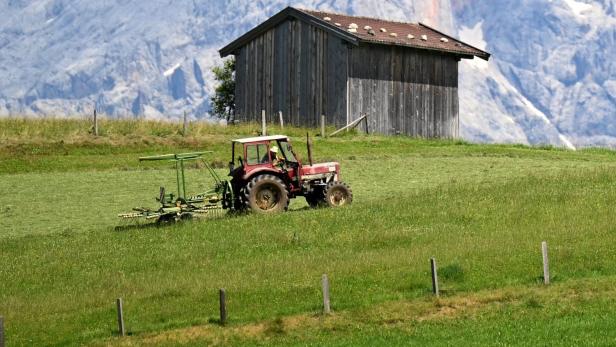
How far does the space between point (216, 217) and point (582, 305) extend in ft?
48.9

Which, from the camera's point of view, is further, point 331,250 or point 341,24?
point 341,24

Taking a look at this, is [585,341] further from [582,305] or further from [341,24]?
[341,24]

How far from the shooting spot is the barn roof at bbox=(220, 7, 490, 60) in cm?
6506

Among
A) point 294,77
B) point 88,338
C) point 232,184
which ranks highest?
point 294,77

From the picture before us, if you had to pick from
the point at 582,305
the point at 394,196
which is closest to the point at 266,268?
the point at 582,305

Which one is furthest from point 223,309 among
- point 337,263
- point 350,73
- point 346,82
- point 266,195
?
point 350,73

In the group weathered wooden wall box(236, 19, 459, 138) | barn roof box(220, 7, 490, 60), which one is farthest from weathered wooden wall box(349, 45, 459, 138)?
barn roof box(220, 7, 490, 60)

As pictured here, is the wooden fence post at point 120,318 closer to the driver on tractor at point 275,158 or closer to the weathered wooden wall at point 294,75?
the driver on tractor at point 275,158

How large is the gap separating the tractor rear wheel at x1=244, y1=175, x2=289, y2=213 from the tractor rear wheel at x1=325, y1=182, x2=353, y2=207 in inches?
61.0

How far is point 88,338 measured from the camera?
25812mm

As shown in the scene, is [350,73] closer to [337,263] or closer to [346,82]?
[346,82]

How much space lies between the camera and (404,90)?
6738 cm

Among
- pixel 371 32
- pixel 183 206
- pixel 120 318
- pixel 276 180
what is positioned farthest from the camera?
pixel 371 32

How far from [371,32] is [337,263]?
121 ft
